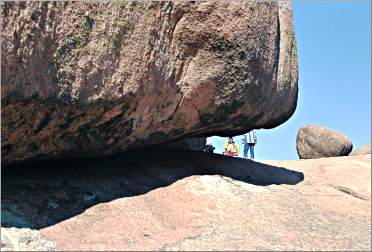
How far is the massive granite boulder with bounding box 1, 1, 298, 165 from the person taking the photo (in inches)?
190

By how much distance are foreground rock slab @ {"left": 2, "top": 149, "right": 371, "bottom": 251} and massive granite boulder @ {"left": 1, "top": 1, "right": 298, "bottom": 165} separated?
44 centimetres

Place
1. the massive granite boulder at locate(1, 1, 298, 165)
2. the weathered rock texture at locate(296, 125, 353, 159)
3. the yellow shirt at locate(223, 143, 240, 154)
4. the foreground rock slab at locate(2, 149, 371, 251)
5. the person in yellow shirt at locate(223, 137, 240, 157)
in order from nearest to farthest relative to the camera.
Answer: the massive granite boulder at locate(1, 1, 298, 165), the foreground rock slab at locate(2, 149, 371, 251), the person in yellow shirt at locate(223, 137, 240, 157), the yellow shirt at locate(223, 143, 240, 154), the weathered rock texture at locate(296, 125, 353, 159)

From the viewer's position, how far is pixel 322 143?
663 inches

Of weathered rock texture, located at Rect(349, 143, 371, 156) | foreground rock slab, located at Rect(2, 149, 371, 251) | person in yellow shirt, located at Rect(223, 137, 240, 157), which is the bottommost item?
foreground rock slab, located at Rect(2, 149, 371, 251)

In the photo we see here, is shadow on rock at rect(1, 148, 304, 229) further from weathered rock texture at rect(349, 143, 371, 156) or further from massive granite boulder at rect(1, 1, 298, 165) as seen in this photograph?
weathered rock texture at rect(349, 143, 371, 156)

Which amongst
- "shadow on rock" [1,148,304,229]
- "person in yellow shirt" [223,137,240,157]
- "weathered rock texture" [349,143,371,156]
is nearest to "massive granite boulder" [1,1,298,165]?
"shadow on rock" [1,148,304,229]

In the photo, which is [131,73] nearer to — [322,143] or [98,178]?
[98,178]

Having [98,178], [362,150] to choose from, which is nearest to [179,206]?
[98,178]

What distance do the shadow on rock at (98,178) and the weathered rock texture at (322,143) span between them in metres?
8.71

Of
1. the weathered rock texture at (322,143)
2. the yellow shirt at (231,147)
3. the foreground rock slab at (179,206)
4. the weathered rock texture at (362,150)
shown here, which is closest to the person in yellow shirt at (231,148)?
the yellow shirt at (231,147)

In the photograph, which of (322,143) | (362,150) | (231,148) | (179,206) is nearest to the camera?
(179,206)

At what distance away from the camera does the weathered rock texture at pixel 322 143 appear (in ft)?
54.7

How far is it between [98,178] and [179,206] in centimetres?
108

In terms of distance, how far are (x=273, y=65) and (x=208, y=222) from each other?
8.39ft
